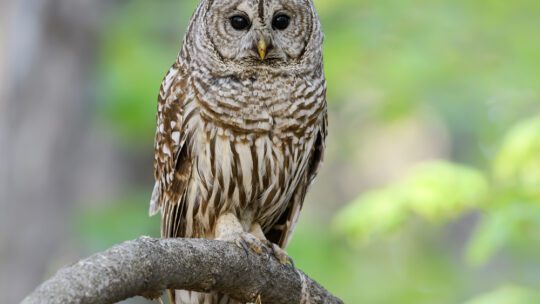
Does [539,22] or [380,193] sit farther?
[539,22]

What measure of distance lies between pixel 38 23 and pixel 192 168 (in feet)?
16.4

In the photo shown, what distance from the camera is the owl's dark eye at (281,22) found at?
5.27 m

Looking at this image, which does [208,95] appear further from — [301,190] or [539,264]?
[539,264]

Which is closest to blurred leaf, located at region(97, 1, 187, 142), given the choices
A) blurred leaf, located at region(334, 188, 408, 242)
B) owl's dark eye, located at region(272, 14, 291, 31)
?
blurred leaf, located at region(334, 188, 408, 242)

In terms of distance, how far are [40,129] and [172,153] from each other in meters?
4.67

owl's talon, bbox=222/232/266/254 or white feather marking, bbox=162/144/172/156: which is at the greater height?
white feather marking, bbox=162/144/172/156

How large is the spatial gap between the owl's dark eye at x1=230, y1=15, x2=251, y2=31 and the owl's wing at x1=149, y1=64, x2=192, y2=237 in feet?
1.23

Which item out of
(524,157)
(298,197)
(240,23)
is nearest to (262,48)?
(240,23)

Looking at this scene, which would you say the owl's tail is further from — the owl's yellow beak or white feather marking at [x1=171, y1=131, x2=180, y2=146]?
the owl's yellow beak

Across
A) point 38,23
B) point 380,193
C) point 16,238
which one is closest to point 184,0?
point 38,23

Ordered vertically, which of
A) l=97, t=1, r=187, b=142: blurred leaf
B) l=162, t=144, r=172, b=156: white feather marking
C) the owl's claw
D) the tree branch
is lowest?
the tree branch

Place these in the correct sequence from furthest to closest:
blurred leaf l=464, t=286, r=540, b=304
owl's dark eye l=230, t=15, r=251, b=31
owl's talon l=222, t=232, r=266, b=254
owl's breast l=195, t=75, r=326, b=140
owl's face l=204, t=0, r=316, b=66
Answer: blurred leaf l=464, t=286, r=540, b=304 < owl's dark eye l=230, t=15, r=251, b=31 < owl's face l=204, t=0, r=316, b=66 < owl's breast l=195, t=75, r=326, b=140 < owl's talon l=222, t=232, r=266, b=254

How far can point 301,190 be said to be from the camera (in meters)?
5.55

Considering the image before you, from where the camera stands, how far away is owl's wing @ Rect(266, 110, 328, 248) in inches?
213
